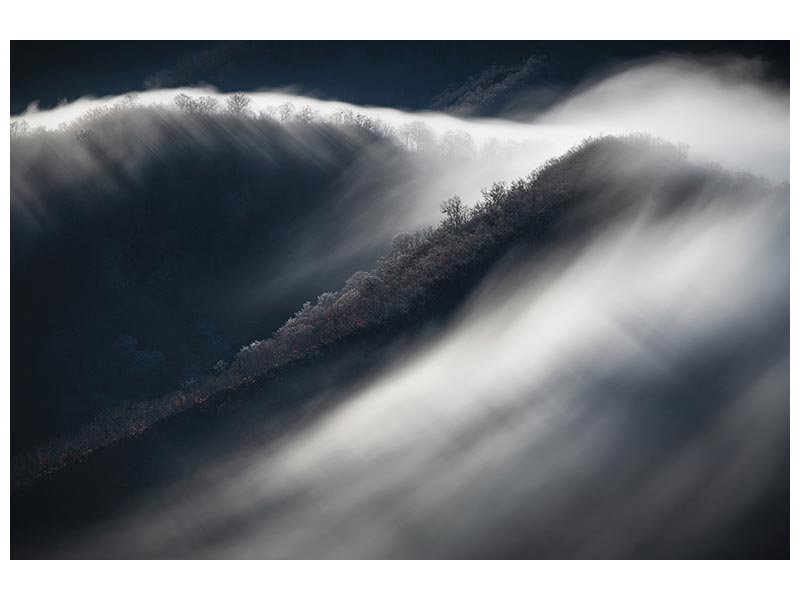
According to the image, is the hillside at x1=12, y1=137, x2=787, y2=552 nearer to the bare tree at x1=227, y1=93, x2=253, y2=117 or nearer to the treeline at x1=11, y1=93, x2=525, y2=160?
the treeline at x1=11, y1=93, x2=525, y2=160

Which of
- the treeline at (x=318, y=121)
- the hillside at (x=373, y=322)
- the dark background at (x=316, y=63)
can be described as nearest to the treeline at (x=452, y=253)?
the hillside at (x=373, y=322)

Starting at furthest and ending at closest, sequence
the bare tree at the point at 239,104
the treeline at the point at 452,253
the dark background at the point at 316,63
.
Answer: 1. the bare tree at the point at 239,104
2. the treeline at the point at 452,253
3. the dark background at the point at 316,63

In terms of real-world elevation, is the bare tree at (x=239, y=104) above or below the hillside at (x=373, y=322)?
above

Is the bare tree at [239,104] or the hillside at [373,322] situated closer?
the hillside at [373,322]

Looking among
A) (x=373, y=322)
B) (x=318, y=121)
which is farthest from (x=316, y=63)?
(x=373, y=322)

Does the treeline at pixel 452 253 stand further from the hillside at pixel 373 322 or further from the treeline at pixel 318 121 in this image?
the treeline at pixel 318 121

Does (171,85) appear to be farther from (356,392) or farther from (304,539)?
(304,539)

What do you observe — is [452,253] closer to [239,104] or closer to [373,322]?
[373,322]

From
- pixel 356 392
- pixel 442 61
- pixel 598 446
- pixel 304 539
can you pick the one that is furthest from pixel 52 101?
pixel 598 446
